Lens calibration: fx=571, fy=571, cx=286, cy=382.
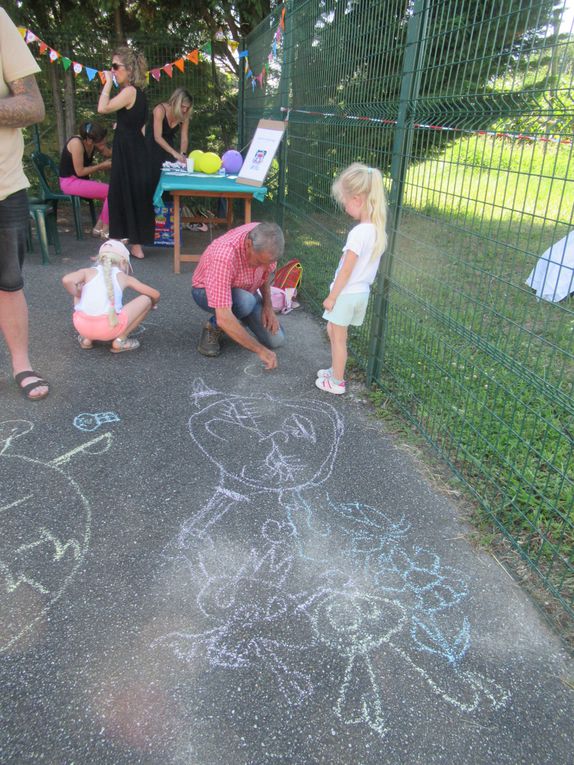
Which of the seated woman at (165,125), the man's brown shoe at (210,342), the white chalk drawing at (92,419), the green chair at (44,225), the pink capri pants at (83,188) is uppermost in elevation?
the seated woman at (165,125)

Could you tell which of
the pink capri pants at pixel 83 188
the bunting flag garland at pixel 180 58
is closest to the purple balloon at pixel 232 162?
the bunting flag garland at pixel 180 58

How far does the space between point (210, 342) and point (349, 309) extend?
1.10 m

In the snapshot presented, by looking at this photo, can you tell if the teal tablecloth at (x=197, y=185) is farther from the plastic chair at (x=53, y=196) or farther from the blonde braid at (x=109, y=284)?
the blonde braid at (x=109, y=284)

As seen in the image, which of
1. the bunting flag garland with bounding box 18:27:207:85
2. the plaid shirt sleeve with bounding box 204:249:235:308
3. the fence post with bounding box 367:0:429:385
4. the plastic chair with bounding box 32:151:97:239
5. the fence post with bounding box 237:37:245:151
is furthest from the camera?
the fence post with bounding box 237:37:245:151

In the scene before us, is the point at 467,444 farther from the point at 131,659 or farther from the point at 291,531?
the point at 131,659

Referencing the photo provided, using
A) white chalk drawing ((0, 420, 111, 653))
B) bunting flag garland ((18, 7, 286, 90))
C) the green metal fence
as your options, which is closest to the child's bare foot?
white chalk drawing ((0, 420, 111, 653))

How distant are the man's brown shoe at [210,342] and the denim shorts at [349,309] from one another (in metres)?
0.92

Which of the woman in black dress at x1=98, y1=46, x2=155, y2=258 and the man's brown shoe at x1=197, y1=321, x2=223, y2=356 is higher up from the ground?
the woman in black dress at x1=98, y1=46, x2=155, y2=258

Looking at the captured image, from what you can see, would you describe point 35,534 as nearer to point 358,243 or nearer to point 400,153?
point 358,243

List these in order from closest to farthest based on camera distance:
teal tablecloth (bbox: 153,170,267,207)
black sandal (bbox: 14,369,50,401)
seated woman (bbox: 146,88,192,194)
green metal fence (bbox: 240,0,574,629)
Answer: green metal fence (bbox: 240,0,574,629), black sandal (bbox: 14,369,50,401), teal tablecloth (bbox: 153,170,267,207), seated woman (bbox: 146,88,192,194)

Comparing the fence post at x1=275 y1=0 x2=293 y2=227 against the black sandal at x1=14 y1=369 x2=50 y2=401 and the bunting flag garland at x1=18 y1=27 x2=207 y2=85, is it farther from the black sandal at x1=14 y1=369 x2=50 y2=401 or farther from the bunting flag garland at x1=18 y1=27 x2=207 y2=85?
the black sandal at x1=14 y1=369 x2=50 y2=401

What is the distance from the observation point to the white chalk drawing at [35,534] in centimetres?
190

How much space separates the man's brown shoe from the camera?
3900mm

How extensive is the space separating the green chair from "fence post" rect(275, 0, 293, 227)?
7.77ft
